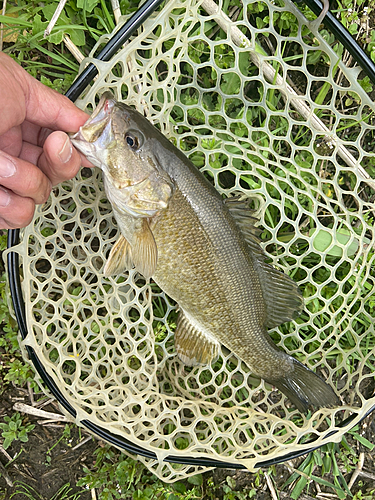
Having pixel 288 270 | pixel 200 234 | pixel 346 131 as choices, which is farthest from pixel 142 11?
pixel 288 270

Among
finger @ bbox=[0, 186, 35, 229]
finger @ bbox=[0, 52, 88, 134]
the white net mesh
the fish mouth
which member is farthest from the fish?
finger @ bbox=[0, 186, 35, 229]

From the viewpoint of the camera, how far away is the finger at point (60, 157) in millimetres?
1769

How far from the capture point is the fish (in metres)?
1.94

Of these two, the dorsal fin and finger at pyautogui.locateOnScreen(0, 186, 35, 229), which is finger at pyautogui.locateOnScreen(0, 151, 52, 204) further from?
the dorsal fin

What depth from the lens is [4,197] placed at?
1.80 metres

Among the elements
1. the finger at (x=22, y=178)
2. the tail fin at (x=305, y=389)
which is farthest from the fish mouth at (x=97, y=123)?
the tail fin at (x=305, y=389)

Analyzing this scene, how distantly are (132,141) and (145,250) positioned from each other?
1.86 feet

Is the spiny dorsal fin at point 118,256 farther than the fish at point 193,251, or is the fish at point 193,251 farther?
the spiny dorsal fin at point 118,256

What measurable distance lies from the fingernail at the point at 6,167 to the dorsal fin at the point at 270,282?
1.09m

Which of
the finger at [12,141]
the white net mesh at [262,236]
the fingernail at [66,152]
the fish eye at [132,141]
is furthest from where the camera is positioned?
the white net mesh at [262,236]

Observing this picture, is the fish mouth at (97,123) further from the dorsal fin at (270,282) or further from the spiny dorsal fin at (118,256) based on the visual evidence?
the dorsal fin at (270,282)

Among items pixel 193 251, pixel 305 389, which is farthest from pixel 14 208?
pixel 305 389

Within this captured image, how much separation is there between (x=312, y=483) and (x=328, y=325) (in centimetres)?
126

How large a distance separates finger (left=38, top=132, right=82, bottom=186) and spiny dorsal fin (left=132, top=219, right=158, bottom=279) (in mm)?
459
